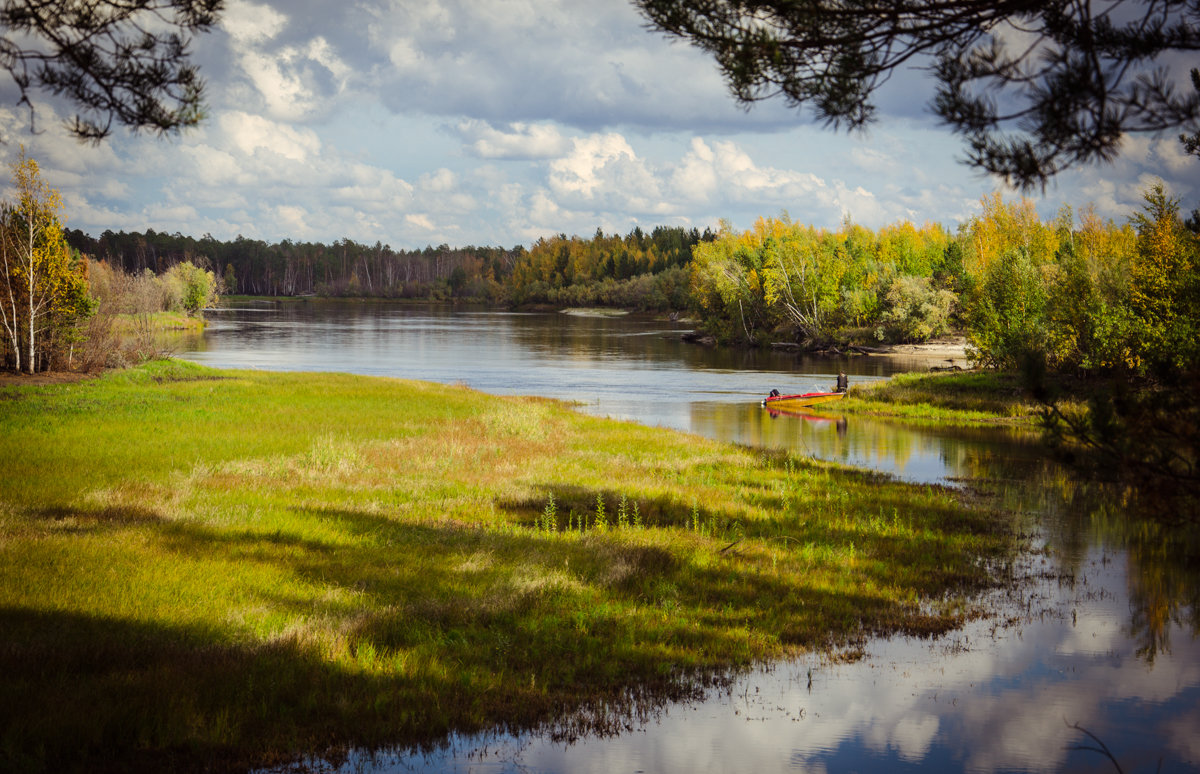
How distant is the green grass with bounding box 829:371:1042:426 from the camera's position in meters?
41.8

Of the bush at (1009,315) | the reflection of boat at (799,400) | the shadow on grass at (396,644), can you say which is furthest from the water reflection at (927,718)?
the bush at (1009,315)

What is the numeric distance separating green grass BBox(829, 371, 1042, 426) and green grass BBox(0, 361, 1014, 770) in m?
20.3

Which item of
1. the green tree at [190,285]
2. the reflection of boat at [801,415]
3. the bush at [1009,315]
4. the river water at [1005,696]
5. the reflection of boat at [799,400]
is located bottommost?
the reflection of boat at [801,415]

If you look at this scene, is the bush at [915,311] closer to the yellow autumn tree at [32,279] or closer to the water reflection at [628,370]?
the water reflection at [628,370]

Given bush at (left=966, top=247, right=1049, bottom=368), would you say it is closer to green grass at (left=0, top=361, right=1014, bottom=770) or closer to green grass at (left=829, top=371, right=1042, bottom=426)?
green grass at (left=829, top=371, right=1042, bottom=426)

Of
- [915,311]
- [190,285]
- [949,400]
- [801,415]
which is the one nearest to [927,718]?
[801,415]

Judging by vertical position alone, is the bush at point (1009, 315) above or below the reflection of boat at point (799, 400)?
above

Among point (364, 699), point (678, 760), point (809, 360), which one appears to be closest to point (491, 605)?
point (364, 699)

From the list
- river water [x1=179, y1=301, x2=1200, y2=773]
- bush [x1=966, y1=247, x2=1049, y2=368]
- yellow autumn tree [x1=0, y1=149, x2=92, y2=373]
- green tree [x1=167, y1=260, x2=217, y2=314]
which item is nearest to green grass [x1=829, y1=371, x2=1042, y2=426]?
bush [x1=966, y1=247, x2=1049, y2=368]

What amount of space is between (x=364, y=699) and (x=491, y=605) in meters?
2.82

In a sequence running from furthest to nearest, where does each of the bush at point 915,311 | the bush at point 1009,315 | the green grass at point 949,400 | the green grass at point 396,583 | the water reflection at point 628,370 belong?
the bush at point 915,311 → the bush at point 1009,315 → the green grass at point 949,400 → the water reflection at point 628,370 → the green grass at point 396,583

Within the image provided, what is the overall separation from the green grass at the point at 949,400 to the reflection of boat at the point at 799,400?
0.96 meters

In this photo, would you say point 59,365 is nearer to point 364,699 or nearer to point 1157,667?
point 364,699

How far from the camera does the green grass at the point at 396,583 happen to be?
316 inches
